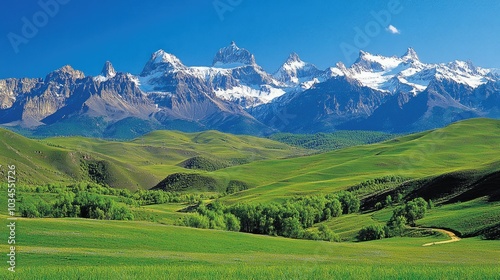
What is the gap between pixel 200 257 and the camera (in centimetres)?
5312

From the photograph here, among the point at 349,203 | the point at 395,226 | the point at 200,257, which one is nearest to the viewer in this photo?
the point at 200,257

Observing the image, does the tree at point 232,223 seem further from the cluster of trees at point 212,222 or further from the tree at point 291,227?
the tree at point 291,227

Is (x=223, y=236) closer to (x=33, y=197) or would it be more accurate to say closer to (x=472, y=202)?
(x=472, y=202)

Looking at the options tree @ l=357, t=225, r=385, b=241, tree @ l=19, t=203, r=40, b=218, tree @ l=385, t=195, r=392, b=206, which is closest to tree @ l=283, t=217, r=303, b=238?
tree @ l=357, t=225, r=385, b=241

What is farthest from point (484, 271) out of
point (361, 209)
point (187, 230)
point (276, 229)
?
point (361, 209)

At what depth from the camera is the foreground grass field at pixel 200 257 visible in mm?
35531

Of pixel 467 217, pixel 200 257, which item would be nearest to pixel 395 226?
pixel 467 217

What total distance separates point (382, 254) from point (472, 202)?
6878 cm

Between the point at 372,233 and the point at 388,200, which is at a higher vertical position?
the point at 388,200

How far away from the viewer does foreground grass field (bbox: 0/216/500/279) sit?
35.5 metres

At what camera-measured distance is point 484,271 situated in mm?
36938

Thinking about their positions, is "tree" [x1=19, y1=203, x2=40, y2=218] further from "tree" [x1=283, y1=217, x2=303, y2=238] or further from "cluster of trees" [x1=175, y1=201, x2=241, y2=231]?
"tree" [x1=283, y1=217, x2=303, y2=238]

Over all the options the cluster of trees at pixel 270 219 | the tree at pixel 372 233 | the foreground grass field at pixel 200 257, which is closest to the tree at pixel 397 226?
the tree at pixel 372 233

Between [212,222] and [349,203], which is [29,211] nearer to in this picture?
[212,222]
